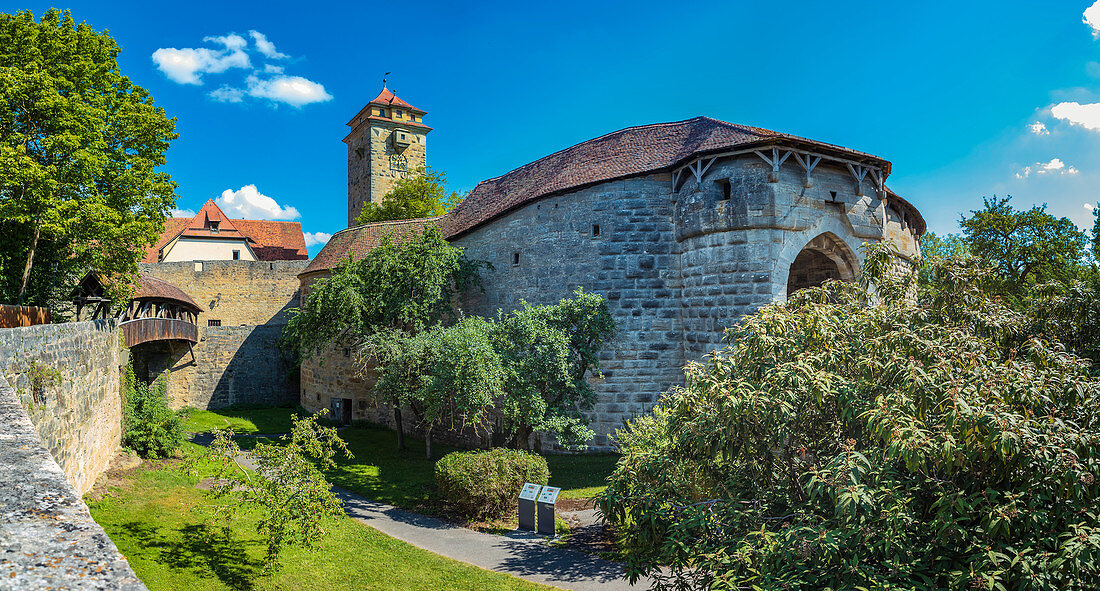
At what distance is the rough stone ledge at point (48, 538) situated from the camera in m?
1.78

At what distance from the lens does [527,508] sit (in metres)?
12.8

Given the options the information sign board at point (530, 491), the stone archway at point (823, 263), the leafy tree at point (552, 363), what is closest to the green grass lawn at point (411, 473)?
the leafy tree at point (552, 363)

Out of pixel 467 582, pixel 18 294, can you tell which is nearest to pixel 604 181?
pixel 467 582

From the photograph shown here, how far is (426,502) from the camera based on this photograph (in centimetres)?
1488

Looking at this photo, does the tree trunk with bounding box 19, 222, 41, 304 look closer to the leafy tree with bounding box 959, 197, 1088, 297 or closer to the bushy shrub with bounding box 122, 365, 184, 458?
the bushy shrub with bounding box 122, 365, 184, 458

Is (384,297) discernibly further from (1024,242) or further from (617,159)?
(1024,242)

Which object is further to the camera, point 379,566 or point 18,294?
point 18,294

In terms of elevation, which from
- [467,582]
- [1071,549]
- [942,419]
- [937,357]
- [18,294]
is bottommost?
[467,582]

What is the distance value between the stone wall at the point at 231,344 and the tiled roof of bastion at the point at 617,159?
10266 mm

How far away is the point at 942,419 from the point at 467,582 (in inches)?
302

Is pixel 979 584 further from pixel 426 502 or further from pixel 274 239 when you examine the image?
pixel 274 239

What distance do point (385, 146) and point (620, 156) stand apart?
28045 mm

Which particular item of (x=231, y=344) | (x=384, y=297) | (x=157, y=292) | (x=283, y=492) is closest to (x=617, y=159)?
(x=384, y=297)

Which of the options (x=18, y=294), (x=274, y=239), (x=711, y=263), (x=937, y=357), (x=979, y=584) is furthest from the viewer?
(x=274, y=239)
